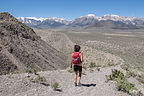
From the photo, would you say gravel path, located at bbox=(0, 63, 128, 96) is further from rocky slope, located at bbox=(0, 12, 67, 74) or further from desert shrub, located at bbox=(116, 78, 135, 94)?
rocky slope, located at bbox=(0, 12, 67, 74)

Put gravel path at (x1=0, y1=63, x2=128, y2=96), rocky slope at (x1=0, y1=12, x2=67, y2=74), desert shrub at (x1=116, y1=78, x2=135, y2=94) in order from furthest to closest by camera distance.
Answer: rocky slope at (x1=0, y1=12, x2=67, y2=74)
desert shrub at (x1=116, y1=78, x2=135, y2=94)
gravel path at (x1=0, y1=63, x2=128, y2=96)

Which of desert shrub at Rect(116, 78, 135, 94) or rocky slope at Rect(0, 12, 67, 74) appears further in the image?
rocky slope at Rect(0, 12, 67, 74)

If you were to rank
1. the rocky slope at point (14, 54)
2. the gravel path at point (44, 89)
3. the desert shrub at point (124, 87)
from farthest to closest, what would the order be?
the rocky slope at point (14, 54) → the desert shrub at point (124, 87) → the gravel path at point (44, 89)

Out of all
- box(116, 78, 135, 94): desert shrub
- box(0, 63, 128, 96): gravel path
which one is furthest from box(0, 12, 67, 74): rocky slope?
box(116, 78, 135, 94): desert shrub

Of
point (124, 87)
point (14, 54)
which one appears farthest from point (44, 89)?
point (14, 54)

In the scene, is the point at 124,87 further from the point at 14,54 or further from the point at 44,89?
the point at 14,54

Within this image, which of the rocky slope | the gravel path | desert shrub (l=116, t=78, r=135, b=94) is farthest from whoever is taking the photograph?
the rocky slope

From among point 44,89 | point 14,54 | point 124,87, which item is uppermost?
point 14,54

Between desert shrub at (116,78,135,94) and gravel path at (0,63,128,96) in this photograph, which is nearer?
gravel path at (0,63,128,96)

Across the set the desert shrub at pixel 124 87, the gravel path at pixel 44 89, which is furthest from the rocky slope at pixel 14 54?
the desert shrub at pixel 124 87

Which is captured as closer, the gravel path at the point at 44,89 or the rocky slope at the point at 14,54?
the gravel path at the point at 44,89

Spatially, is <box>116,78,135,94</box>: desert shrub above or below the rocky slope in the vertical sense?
below

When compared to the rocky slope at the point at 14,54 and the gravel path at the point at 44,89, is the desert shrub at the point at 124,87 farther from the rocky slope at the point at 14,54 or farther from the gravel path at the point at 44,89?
the rocky slope at the point at 14,54

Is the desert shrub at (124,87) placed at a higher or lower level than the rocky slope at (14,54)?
lower
